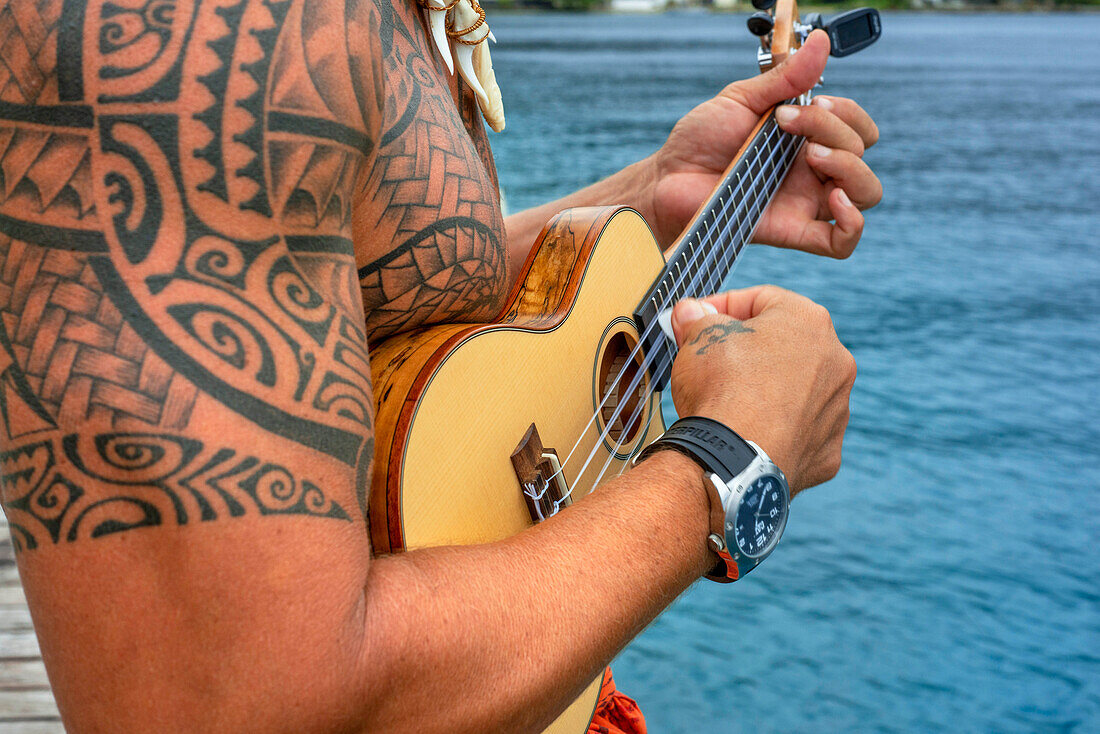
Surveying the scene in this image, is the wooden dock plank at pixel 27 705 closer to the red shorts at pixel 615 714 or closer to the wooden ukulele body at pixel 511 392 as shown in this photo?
the red shorts at pixel 615 714

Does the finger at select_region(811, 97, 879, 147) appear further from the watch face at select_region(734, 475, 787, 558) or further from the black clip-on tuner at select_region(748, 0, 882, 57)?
the watch face at select_region(734, 475, 787, 558)

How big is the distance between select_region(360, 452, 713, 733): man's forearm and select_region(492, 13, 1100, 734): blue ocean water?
42cm

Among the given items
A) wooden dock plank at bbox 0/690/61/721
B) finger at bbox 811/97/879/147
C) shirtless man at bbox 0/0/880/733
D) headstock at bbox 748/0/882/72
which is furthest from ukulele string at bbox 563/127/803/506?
wooden dock plank at bbox 0/690/61/721

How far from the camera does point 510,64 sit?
44.4m

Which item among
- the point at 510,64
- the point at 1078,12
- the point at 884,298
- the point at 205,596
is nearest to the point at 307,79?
the point at 205,596

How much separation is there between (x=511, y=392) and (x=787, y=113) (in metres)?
1.33

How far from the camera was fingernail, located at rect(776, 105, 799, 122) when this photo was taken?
2226 mm

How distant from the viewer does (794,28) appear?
2.34 meters

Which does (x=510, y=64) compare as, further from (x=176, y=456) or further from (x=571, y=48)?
(x=176, y=456)

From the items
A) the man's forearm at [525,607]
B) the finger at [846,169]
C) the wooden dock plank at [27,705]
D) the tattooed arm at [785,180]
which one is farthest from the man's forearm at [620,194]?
the wooden dock plank at [27,705]

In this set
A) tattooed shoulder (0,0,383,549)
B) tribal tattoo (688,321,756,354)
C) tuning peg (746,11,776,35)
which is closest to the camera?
tattooed shoulder (0,0,383,549)

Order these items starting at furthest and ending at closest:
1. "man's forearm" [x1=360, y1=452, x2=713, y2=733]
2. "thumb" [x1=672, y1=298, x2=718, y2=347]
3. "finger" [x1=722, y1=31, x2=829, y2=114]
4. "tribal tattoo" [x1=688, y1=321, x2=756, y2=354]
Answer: "finger" [x1=722, y1=31, x2=829, y2=114] < "thumb" [x1=672, y1=298, x2=718, y2=347] < "tribal tattoo" [x1=688, y1=321, x2=756, y2=354] < "man's forearm" [x1=360, y1=452, x2=713, y2=733]

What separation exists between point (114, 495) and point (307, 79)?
387 mm

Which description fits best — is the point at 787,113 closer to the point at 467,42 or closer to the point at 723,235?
the point at 723,235
